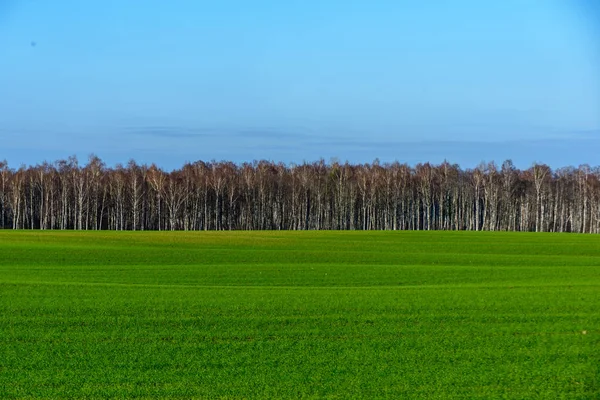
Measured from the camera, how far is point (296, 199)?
111m

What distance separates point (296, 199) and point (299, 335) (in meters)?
95.9

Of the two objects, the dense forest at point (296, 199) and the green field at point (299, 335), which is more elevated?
the dense forest at point (296, 199)

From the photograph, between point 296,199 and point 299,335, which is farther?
point 296,199

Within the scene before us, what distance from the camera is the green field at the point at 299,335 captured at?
443 inches

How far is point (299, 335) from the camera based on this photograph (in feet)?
50.8

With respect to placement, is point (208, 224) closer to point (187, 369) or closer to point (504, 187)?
point (504, 187)

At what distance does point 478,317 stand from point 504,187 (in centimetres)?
10093

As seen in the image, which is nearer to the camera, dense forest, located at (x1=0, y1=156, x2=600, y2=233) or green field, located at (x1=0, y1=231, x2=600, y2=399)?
green field, located at (x1=0, y1=231, x2=600, y2=399)

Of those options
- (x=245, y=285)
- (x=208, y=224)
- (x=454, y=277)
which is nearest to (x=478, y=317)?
(x=245, y=285)

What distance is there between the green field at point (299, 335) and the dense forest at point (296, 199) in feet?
256

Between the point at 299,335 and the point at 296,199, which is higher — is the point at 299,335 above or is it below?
below

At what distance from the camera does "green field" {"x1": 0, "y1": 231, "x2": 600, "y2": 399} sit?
443 inches

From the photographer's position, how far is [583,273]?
112ft

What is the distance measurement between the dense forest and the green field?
77918mm
